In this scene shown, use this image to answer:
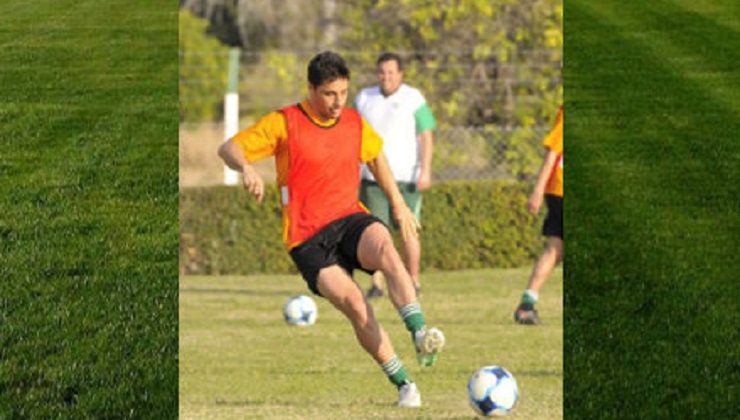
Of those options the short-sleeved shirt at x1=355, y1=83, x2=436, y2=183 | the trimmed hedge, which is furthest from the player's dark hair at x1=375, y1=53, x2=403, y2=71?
the trimmed hedge

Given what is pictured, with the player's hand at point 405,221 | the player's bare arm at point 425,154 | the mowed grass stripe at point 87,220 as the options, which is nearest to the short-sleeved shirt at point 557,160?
the player's bare arm at point 425,154

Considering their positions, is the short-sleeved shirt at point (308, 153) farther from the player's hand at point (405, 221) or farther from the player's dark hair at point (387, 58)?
the player's dark hair at point (387, 58)

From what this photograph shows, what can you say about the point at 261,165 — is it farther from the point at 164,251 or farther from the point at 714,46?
the point at 714,46

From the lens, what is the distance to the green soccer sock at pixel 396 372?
28.1 ft

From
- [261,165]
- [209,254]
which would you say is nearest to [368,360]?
[261,165]

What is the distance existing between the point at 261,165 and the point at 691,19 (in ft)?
51.0

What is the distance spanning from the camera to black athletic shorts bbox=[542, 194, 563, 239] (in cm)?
1264

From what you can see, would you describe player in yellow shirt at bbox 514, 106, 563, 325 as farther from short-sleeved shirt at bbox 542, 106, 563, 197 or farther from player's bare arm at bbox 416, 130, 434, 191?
player's bare arm at bbox 416, 130, 434, 191

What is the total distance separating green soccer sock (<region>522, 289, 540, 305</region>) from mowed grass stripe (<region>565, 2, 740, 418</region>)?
216mm

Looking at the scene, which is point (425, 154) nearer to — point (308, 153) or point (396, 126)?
point (396, 126)

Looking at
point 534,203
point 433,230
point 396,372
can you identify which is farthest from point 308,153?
point 433,230

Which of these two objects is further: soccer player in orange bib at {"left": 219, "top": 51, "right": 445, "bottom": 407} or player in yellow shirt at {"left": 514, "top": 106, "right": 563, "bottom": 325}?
player in yellow shirt at {"left": 514, "top": 106, "right": 563, "bottom": 325}

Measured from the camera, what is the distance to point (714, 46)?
2253 cm

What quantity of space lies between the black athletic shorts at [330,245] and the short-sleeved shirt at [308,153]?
0.30 feet
